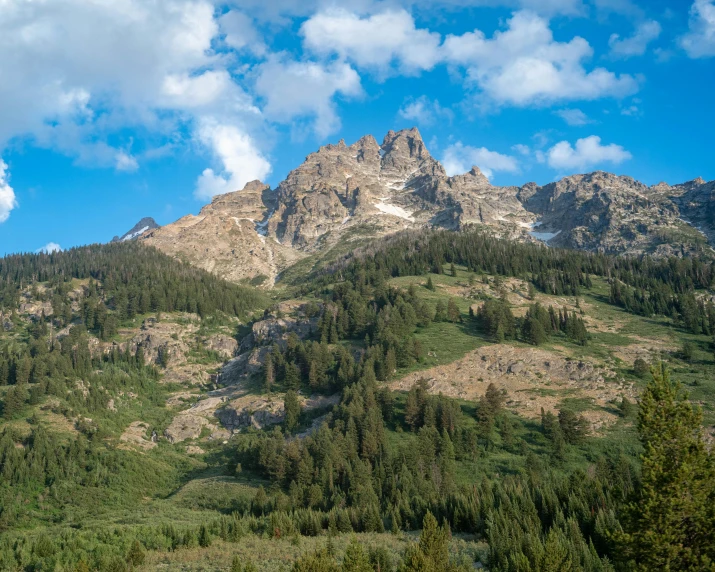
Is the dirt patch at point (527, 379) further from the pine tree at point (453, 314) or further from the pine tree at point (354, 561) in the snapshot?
the pine tree at point (354, 561)

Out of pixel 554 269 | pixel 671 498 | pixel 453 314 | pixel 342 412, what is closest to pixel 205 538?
pixel 342 412

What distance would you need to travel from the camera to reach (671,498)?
64.4ft

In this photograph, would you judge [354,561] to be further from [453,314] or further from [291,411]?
[453,314]

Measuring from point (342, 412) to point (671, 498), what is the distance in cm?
6764

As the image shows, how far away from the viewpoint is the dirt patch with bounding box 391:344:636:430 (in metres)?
82.1

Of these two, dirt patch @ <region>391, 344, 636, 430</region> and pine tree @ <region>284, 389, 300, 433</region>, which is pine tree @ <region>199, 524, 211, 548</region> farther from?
dirt patch @ <region>391, 344, 636, 430</region>

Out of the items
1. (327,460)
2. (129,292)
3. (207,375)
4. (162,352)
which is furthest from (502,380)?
(129,292)

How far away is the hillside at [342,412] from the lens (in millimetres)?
45781

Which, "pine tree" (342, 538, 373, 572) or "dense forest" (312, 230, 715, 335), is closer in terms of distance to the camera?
"pine tree" (342, 538, 373, 572)

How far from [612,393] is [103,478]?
8875 cm

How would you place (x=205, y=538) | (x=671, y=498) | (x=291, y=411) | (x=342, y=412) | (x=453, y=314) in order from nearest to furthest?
(x=671, y=498), (x=205, y=538), (x=342, y=412), (x=291, y=411), (x=453, y=314)

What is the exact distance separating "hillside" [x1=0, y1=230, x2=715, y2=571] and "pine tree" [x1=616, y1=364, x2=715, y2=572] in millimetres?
1532

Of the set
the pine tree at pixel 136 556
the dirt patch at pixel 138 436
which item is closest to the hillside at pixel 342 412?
the pine tree at pixel 136 556

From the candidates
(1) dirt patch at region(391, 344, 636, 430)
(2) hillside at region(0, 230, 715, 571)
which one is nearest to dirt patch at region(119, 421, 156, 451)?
(2) hillside at region(0, 230, 715, 571)
